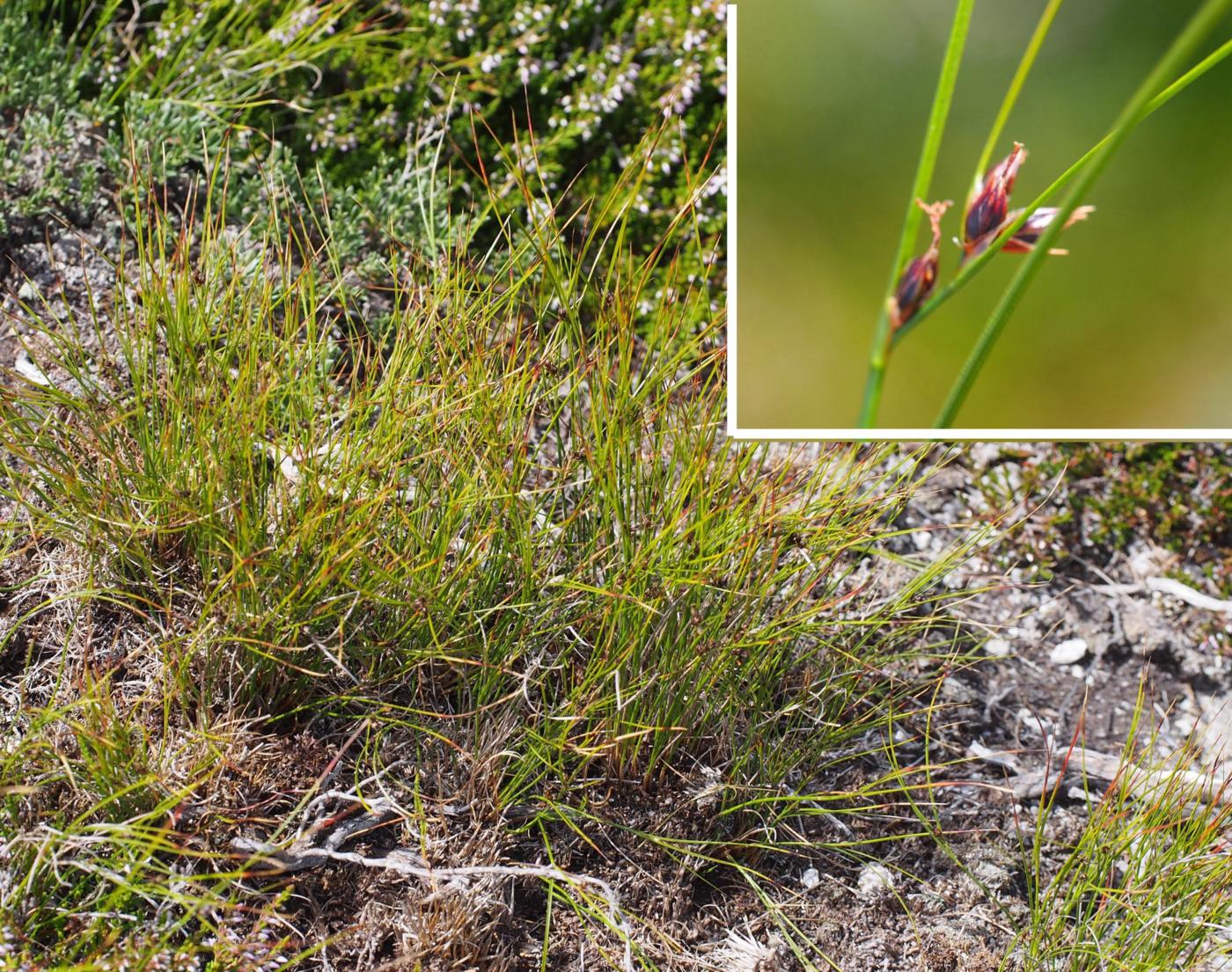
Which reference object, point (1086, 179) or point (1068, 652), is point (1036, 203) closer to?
point (1086, 179)

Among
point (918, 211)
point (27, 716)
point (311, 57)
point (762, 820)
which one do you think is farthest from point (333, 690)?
point (311, 57)

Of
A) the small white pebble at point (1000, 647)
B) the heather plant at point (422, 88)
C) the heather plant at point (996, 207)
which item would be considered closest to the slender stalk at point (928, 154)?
the heather plant at point (996, 207)

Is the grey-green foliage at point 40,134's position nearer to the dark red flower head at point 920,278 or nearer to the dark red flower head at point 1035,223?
the dark red flower head at point 920,278

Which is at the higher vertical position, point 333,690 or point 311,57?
point 311,57

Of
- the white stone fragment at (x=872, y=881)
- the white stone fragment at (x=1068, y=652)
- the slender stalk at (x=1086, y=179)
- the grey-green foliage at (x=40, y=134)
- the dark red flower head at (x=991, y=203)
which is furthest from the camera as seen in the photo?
the white stone fragment at (x=1068, y=652)

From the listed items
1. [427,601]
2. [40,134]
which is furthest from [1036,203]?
[40,134]

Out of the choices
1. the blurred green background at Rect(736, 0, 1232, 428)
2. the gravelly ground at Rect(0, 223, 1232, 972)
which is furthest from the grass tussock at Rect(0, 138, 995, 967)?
the blurred green background at Rect(736, 0, 1232, 428)

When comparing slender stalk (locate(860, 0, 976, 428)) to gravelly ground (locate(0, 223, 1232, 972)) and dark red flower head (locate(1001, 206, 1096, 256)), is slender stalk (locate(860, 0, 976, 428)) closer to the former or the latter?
dark red flower head (locate(1001, 206, 1096, 256))

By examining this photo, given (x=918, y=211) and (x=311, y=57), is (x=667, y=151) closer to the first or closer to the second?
(x=311, y=57)

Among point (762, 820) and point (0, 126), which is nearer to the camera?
point (762, 820)
